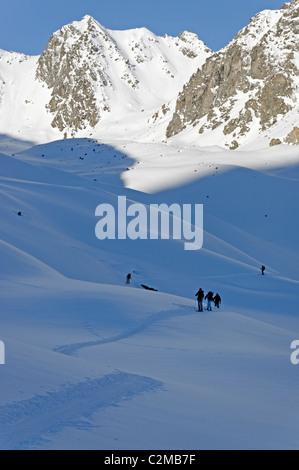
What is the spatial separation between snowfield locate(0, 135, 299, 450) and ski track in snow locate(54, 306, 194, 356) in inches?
1.7

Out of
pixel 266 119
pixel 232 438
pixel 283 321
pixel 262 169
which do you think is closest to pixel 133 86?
pixel 266 119

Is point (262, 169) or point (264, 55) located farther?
point (264, 55)

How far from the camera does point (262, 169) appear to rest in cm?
5500

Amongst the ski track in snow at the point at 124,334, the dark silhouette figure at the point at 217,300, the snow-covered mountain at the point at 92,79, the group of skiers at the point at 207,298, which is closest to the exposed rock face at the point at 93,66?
the snow-covered mountain at the point at 92,79

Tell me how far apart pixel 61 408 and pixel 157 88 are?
173849mm

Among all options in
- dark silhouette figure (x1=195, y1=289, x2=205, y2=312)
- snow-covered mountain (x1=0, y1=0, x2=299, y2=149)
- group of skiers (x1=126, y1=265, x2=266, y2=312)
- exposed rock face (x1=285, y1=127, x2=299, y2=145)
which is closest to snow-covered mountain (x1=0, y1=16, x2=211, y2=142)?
snow-covered mountain (x1=0, y1=0, x2=299, y2=149)

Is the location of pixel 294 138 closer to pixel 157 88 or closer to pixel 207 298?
pixel 207 298

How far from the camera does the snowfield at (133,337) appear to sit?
231 inches

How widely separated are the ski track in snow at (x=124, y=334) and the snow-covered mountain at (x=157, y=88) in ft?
217

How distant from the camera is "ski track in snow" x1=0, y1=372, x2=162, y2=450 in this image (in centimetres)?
530

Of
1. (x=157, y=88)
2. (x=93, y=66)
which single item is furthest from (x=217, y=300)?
(x=157, y=88)
